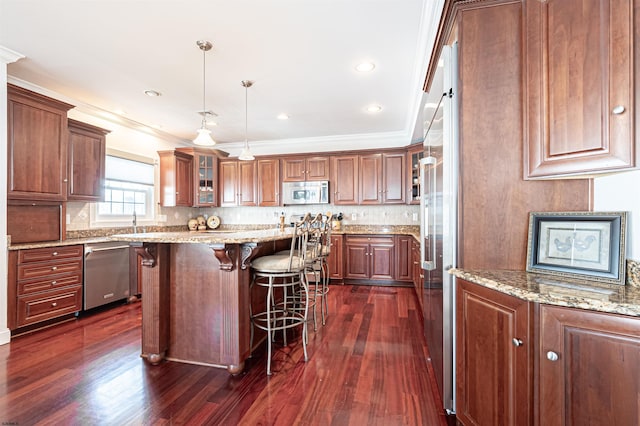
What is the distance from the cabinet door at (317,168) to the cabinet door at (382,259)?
4.91 feet

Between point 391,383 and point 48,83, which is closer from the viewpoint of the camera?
point 391,383

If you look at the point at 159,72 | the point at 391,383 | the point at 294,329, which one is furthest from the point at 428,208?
the point at 159,72

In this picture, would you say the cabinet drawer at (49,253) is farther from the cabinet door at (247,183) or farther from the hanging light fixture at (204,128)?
the cabinet door at (247,183)

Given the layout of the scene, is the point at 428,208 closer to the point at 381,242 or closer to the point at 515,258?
the point at 515,258

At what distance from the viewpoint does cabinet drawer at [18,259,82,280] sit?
284 centimetres

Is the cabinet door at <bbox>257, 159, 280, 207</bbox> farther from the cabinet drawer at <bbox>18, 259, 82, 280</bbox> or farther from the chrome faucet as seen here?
the cabinet drawer at <bbox>18, 259, 82, 280</bbox>

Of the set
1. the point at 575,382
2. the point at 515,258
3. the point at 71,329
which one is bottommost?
the point at 71,329

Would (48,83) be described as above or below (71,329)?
above

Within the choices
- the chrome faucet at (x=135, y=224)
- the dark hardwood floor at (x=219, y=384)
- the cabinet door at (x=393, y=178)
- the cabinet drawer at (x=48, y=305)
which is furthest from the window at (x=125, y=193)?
the cabinet door at (x=393, y=178)

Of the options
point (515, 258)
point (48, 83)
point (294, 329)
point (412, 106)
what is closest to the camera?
point (515, 258)

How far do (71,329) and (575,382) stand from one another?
13.1 feet

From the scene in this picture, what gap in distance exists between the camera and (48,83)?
10.7 feet

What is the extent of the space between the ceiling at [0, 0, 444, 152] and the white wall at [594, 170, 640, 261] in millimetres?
1549

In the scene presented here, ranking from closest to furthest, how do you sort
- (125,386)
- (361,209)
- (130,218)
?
(125,386), (130,218), (361,209)
